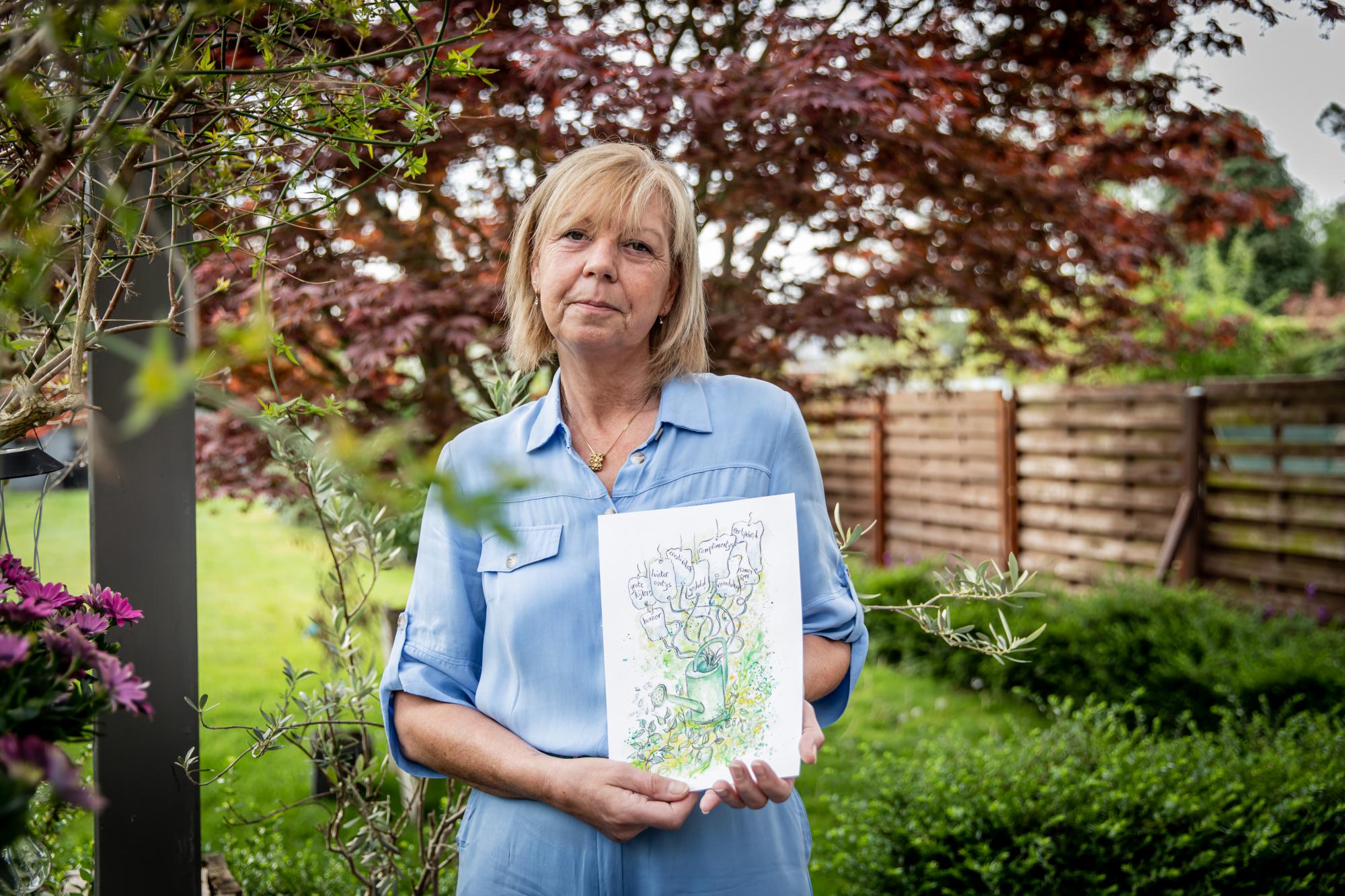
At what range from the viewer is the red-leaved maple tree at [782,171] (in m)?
3.19

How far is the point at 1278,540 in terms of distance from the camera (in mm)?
5910

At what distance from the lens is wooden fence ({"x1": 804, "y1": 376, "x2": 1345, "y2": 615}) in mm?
5781

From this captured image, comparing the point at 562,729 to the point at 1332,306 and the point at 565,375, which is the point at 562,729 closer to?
the point at 565,375

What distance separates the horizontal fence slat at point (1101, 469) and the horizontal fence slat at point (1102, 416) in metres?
0.24

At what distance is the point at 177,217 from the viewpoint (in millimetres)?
1461

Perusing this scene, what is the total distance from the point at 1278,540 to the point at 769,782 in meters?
5.82

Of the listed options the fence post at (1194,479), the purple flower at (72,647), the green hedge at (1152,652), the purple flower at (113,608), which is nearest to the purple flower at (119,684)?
the purple flower at (72,647)

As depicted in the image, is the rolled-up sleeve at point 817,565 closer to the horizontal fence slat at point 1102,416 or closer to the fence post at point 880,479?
the horizontal fence slat at point 1102,416

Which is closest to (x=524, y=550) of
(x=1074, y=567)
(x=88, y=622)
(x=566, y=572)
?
(x=566, y=572)

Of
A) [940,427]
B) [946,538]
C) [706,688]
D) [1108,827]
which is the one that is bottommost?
[1108,827]

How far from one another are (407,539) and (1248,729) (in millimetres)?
3091

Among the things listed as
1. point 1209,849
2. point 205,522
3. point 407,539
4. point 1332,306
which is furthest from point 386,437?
point 1332,306

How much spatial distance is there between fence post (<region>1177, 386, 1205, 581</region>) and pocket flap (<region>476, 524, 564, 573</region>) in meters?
6.04

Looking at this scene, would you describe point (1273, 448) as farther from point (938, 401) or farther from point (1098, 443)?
point (938, 401)
